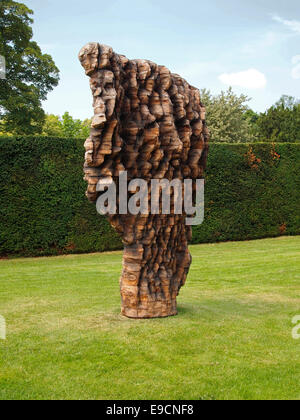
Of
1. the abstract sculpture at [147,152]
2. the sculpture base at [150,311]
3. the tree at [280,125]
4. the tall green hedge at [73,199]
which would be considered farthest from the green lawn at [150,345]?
the tree at [280,125]

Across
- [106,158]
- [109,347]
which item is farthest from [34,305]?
[106,158]

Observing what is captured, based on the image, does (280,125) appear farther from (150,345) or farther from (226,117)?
(150,345)

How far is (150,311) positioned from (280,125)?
100 feet

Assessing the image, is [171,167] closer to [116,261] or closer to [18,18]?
[116,261]

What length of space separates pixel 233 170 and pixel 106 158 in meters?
13.3

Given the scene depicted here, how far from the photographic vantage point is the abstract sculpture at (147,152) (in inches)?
220

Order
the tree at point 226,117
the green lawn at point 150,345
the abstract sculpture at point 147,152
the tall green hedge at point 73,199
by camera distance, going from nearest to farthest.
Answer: the green lawn at point 150,345
the abstract sculpture at point 147,152
the tall green hedge at point 73,199
the tree at point 226,117

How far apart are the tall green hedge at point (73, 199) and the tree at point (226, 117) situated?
11198 millimetres

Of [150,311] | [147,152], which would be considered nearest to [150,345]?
[150,311]

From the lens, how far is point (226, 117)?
30.4 metres

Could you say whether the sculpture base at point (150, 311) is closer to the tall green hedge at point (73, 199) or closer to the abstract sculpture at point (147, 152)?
the abstract sculpture at point (147, 152)

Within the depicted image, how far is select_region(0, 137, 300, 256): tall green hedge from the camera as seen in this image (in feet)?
49.1

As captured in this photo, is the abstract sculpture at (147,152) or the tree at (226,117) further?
the tree at (226,117)

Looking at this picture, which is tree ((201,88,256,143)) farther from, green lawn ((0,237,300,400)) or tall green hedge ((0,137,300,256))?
green lawn ((0,237,300,400))
